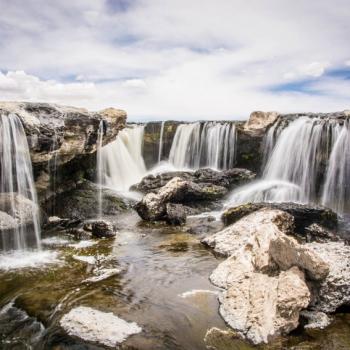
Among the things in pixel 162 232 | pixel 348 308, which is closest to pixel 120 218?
pixel 162 232

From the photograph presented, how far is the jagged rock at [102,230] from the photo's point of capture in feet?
50.5

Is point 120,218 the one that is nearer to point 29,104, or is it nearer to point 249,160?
point 29,104

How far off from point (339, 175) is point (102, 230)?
12896 millimetres

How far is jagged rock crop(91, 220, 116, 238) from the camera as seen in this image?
50.5 feet

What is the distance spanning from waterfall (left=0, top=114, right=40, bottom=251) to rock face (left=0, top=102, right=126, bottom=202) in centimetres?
43

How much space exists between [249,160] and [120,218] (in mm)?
11564

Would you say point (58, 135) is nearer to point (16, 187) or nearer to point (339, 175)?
point (16, 187)

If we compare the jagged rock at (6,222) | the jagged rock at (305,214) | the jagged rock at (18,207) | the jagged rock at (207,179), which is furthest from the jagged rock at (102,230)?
the jagged rock at (207,179)

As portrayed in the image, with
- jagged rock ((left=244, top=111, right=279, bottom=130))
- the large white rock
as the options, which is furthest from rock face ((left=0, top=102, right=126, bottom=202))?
jagged rock ((left=244, top=111, right=279, bottom=130))

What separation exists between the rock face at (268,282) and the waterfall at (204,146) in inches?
704

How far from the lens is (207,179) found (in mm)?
24031

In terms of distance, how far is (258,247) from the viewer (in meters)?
9.54

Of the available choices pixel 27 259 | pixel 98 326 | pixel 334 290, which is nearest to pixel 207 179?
pixel 27 259

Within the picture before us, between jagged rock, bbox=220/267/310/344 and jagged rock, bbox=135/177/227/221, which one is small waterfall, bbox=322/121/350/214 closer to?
jagged rock, bbox=135/177/227/221
